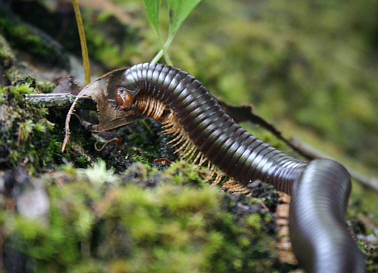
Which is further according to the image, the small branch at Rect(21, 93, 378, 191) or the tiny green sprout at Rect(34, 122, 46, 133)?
the small branch at Rect(21, 93, 378, 191)

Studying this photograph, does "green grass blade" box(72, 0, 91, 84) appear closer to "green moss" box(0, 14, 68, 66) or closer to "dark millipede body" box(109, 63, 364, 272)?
"dark millipede body" box(109, 63, 364, 272)

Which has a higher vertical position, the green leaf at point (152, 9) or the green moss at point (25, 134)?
the green leaf at point (152, 9)

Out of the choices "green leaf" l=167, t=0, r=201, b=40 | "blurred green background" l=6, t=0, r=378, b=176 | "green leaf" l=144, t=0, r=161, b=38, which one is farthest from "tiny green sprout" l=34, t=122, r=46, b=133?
"blurred green background" l=6, t=0, r=378, b=176

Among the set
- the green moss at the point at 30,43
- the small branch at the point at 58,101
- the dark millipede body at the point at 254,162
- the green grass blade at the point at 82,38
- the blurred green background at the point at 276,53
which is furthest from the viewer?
the blurred green background at the point at 276,53

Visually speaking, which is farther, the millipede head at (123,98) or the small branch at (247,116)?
the small branch at (247,116)

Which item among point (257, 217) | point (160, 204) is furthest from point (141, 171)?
point (257, 217)

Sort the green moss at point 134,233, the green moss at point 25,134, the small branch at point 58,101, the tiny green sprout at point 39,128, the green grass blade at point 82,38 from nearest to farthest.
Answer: the green moss at point 134,233
the green moss at point 25,134
the tiny green sprout at point 39,128
the small branch at point 58,101
the green grass blade at point 82,38

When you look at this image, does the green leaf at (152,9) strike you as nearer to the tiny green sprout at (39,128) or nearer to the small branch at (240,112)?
the small branch at (240,112)

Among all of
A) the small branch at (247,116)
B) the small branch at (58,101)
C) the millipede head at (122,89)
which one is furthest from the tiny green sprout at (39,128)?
the small branch at (247,116)

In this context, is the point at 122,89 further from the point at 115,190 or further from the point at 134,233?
the point at 134,233
